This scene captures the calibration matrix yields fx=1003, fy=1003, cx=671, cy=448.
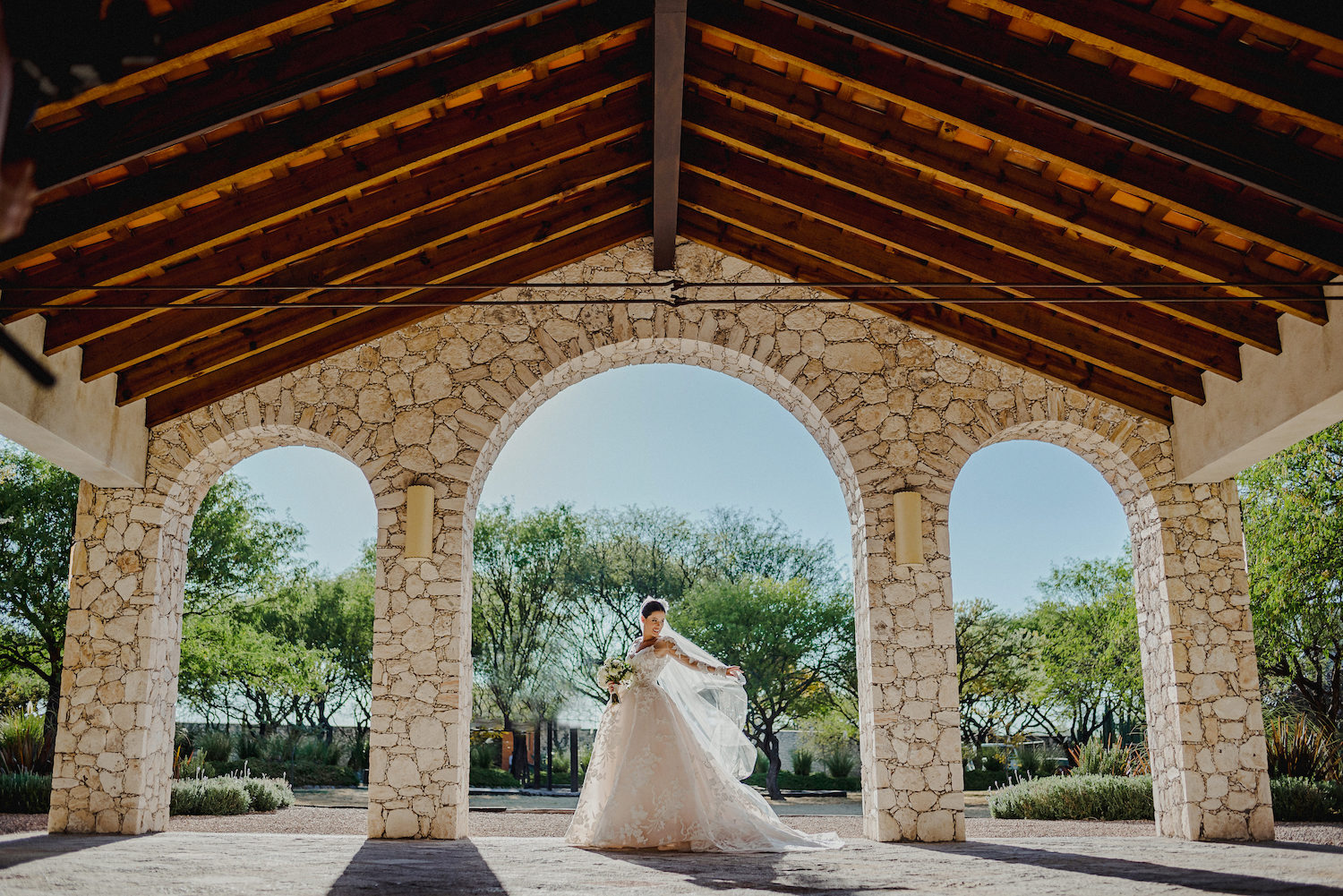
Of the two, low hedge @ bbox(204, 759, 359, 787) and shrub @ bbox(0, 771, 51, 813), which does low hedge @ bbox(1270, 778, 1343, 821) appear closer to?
shrub @ bbox(0, 771, 51, 813)

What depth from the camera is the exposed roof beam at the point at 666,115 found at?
5176 millimetres

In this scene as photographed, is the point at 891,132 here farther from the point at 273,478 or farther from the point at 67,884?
the point at 273,478

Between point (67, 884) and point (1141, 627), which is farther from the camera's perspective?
point (1141, 627)

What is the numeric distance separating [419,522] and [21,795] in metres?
5.58

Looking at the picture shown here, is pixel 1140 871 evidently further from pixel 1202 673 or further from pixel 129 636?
pixel 129 636

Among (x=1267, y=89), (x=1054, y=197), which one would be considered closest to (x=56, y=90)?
(x=1267, y=89)

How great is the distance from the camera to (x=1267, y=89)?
4.55 meters

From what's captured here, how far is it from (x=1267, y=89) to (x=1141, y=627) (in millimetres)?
5142

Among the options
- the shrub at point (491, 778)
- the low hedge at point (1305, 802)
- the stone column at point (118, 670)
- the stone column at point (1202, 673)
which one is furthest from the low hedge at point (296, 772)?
the low hedge at point (1305, 802)

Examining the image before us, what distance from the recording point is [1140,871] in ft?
17.4

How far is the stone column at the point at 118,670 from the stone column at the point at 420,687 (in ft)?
5.73

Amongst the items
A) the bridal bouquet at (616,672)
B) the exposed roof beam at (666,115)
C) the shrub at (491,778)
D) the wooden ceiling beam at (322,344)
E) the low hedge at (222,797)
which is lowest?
the shrub at (491,778)

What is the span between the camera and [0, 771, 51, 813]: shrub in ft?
32.3

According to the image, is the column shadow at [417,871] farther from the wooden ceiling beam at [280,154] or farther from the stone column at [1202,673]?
the stone column at [1202,673]
